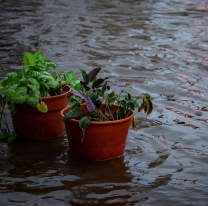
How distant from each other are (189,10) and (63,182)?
12.1 metres

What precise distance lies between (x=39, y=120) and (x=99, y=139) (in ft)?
2.62

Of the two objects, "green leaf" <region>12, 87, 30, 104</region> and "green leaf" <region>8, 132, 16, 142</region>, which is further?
"green leaf" <region>8, 132, 16, 142</region>

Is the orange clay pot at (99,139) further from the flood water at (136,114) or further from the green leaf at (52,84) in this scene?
the green leaf at (52,84)

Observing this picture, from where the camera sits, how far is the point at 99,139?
3.18 m

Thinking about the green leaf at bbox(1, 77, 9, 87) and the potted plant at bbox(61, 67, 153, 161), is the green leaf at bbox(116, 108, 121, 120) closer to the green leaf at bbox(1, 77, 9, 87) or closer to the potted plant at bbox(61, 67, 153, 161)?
the potted plant at bbox(61, 67, 153, 161)

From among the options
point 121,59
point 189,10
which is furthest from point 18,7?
point 121,59

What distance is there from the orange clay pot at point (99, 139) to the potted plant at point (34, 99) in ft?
1.45

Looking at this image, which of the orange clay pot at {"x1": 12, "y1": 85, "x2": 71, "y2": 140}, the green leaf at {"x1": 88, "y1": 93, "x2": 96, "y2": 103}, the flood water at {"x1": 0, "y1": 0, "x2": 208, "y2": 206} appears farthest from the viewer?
the orange clay pot at {"x1": 12, "y1": 85, "x2": 71, "y2": 140}

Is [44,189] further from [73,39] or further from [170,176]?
[73,39]

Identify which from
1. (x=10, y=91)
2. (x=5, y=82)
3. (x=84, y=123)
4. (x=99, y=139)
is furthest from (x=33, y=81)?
(x=99, y=139)

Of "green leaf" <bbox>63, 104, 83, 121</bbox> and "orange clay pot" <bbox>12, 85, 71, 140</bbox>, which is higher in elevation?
"green leaf" <bbox>63, 104, 83, 121</bbox>

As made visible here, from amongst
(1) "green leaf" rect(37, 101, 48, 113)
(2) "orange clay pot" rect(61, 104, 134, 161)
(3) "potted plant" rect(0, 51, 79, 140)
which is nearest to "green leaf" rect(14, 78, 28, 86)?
(3) "potted plant" rect(0, 51, 79, 140)

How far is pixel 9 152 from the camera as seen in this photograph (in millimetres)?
3471

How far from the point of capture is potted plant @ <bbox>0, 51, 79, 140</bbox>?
3.41 metres
